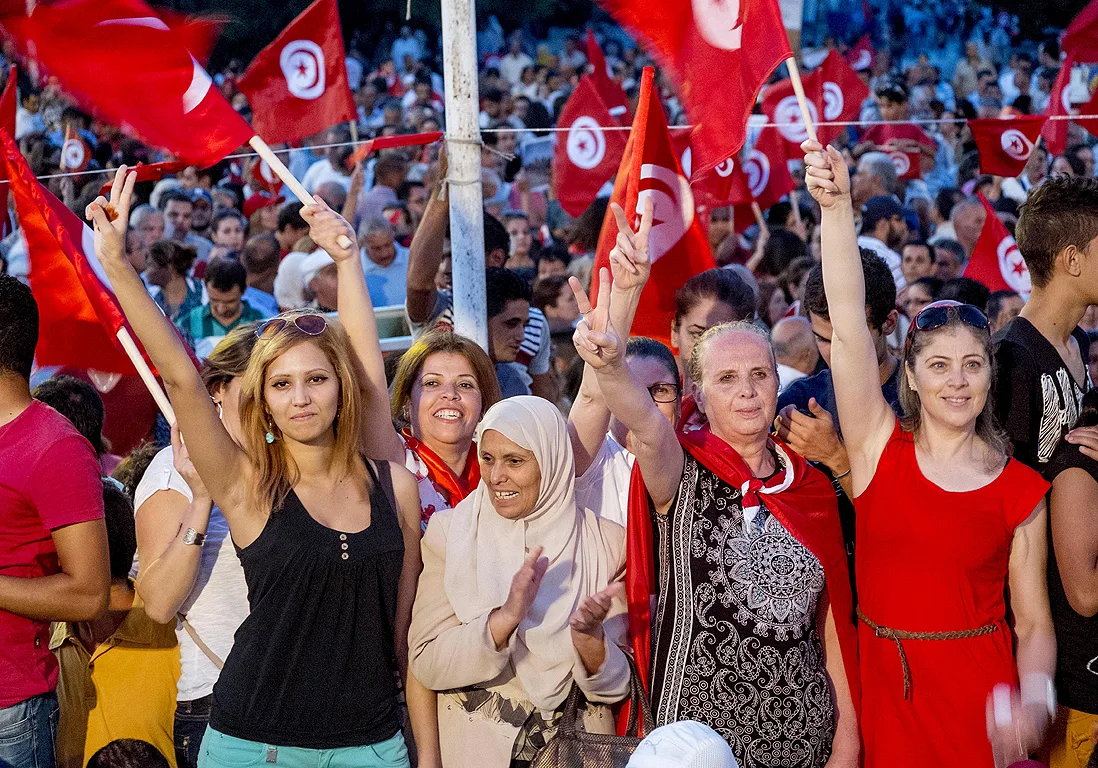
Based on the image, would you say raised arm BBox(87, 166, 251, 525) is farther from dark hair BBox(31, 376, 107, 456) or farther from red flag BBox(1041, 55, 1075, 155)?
red flag BBox(1041, 55, 1075, 155)

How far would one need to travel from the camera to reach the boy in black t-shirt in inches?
146

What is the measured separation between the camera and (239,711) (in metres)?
3.20

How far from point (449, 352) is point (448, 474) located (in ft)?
1.30

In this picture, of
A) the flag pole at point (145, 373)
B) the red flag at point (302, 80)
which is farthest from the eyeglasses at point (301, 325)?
the red flag at point (302, 80)

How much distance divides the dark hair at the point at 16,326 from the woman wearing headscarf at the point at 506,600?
1188 millimetres

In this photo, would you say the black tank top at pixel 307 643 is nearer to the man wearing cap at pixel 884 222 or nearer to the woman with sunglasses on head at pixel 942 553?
the woman with sunglasses on head at pixel 942 553

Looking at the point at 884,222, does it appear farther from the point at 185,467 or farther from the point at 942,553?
the point at 185,467

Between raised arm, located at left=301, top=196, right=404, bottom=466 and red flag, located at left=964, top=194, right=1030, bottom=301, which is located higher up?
red flag, located at left=964, top=194, right=1030, bottom=301

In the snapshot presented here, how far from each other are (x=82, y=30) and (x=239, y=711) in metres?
2.21

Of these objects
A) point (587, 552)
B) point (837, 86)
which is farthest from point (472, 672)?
point (837, 86)

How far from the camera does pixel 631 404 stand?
10.7 feet

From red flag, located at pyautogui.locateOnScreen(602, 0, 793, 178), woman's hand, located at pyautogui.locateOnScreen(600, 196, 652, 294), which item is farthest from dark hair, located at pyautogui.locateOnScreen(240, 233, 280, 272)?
woman's hand, located at pyautogui.locateOnScreen(600, 196, 652, 294)

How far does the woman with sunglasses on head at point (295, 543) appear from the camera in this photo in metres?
3.19

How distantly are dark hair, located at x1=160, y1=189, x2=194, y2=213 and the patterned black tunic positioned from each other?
344 inches
